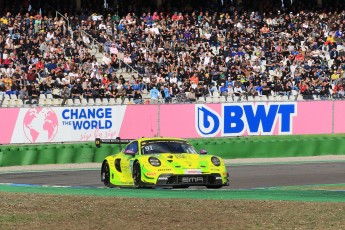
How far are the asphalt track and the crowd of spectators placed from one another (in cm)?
602

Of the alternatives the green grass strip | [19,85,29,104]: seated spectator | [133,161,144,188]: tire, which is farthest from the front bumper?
[19,85,29,104]: seated spectator

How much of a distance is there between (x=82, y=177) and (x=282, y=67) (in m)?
17.4

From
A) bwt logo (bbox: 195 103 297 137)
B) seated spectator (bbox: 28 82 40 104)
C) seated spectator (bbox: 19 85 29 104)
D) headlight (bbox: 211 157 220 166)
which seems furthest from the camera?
bwt logo (bbox: 195 103 297 137)

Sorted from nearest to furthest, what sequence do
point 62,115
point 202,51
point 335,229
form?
1. point 335,229
2. point 62,115
3. point 202,51

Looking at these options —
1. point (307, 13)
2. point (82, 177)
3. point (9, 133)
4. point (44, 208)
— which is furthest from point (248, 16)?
point (44, 208)

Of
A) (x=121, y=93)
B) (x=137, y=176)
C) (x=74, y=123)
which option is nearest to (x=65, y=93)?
(x=121, y=93)

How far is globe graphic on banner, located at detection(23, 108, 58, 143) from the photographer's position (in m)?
29.3

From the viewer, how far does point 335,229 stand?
472 inches

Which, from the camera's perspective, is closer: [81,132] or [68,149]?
[68,149]

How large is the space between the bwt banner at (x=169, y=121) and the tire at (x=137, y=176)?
10842 millimetres

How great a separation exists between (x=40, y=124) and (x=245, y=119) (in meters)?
7.30

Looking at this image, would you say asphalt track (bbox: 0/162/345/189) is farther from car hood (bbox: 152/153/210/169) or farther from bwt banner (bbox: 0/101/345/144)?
bwt banner (bbox: 0/101/345/144)

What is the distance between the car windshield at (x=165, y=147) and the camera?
19.5 metres

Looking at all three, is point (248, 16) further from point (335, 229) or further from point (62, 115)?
point (335, 229)
